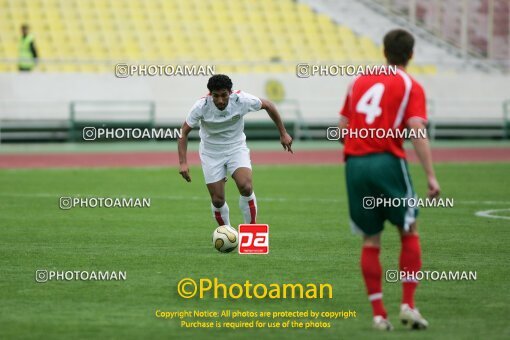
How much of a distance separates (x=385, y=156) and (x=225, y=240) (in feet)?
13.8

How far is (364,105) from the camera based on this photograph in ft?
25.7

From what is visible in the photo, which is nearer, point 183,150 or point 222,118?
point 183,150

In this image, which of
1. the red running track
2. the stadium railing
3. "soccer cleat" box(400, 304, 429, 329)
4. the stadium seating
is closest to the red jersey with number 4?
"soccer cleat" box(400, 304, 429, 329)

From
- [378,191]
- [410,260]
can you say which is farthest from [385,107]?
[410,260]

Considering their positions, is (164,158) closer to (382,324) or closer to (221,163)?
(221,163)

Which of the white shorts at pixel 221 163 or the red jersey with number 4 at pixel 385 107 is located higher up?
the white shorts at pixel 221 163

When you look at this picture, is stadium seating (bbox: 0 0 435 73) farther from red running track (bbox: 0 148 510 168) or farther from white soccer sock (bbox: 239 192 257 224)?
white soccer sock (bbox: 239 192 257 224)

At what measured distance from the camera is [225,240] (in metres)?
11.8

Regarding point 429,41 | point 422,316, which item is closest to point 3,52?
point 429,41

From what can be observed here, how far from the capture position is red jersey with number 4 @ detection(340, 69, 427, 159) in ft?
25.5

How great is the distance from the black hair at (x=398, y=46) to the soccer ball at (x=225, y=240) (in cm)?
442

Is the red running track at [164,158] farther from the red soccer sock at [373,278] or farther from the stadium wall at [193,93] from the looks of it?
the red soccer sock at [373,278]

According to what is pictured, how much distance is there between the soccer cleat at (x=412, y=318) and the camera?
7695mm

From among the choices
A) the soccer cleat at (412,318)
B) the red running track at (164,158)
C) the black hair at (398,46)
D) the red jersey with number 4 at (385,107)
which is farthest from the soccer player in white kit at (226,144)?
the red running track at (164,158)
